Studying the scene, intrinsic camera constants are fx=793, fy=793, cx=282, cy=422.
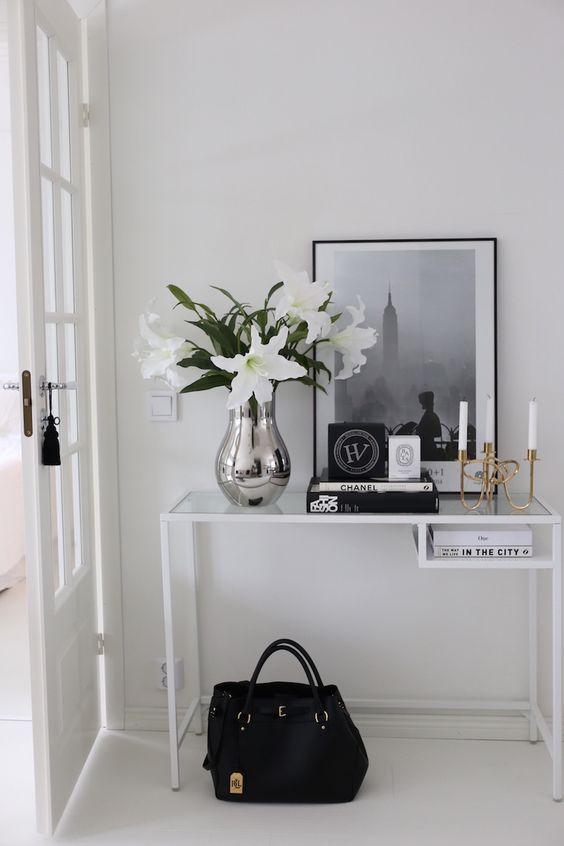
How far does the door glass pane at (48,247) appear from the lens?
2.01 meters

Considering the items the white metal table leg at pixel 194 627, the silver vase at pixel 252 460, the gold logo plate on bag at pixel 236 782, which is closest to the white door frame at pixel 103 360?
the white metal table leg at pixel 194 627

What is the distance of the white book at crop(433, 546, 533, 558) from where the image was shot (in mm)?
1998

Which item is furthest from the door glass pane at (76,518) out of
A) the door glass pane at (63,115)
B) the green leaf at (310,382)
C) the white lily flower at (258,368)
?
the door glass pane at (63,115)

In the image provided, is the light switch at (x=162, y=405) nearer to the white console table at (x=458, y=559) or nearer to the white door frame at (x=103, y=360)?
the white door frame at (x=103, y=360)

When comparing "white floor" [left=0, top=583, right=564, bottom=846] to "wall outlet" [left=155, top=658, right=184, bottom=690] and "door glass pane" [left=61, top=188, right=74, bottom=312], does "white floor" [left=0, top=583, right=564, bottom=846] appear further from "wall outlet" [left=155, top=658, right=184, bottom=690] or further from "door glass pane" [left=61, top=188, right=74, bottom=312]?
"door glass pane" [left=61, top=188, right=74, bottom=312]

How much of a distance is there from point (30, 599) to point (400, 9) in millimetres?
1868

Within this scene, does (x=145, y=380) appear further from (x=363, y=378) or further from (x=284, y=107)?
(x=284, y=107)

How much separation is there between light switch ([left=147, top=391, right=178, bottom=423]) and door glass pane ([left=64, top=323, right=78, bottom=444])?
232mm

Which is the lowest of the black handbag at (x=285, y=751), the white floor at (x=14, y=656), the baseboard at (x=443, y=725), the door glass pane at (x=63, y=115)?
the white floor at (x=14, y=656)

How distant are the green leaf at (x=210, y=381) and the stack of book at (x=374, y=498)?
0.39 m

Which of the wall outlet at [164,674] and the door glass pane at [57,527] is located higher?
the door glass pane at [57,527]

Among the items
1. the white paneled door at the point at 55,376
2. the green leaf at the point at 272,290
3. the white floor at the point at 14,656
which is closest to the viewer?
the white paneled door at the point at 55,376

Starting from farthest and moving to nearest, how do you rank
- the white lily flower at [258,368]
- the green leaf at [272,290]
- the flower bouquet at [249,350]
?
the green leaf at [272,290]
the flower bouquet at [249,350]
the white lily flower at [258,368]

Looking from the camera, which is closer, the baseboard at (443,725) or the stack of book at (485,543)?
the stack of book at (485,543)
